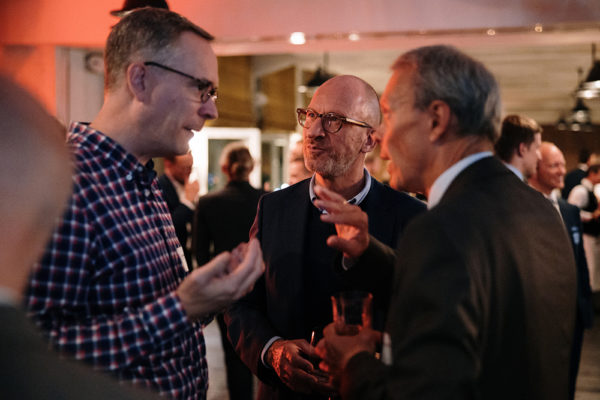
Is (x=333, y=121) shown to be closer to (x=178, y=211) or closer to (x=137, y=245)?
(x=137, y=245)

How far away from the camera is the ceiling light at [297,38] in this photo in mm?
5191

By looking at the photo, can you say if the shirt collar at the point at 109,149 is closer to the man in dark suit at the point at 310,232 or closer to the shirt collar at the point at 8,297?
the man in dark suit at the point at 310,232

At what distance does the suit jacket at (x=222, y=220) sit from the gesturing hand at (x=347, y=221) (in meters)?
2.82

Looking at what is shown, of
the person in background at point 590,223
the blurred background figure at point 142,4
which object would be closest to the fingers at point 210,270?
the blurred background figure at point 142,4

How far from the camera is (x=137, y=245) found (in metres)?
1.36

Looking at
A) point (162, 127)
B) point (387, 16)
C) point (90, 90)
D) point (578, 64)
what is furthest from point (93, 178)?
point (578, 64)

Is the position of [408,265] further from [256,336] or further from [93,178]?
[256,336]

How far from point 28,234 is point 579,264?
4119mm

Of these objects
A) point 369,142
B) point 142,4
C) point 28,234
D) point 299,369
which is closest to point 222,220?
point 142,4

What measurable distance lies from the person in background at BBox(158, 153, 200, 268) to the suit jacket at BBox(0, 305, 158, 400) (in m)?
3.43

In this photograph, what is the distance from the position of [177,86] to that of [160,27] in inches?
6.4

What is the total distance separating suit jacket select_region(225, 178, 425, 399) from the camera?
194 centimetres

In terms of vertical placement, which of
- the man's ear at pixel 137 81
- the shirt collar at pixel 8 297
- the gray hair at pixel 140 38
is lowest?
the shirt collar at pixel 8 297

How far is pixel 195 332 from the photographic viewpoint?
1553mm
